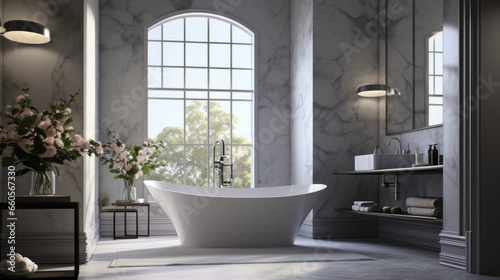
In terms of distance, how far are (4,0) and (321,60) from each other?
10.4ft

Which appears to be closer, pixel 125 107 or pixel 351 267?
pixel 351 267

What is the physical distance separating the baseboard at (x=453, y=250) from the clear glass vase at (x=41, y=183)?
2.58 m

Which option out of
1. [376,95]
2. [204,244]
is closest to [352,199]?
[376,95]

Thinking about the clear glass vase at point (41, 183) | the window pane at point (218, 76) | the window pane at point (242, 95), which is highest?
the window pane at point (218, 76)

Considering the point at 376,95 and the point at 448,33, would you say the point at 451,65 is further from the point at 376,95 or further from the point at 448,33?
the point at 376,95

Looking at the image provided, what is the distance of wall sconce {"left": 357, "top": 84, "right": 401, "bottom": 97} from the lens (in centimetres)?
534

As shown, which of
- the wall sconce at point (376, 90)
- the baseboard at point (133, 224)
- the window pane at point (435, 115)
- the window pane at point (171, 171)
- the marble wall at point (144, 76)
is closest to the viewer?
the window pane at point (435, 115)

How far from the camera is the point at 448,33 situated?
3672 millimetres

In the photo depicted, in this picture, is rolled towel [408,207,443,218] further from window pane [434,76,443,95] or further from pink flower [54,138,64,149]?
pink flower [54,138,64,149]

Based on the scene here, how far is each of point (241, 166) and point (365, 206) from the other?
6.47 m

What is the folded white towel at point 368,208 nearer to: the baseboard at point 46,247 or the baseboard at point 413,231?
the baseboard at point 413,231

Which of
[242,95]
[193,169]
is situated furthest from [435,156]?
[193,169]

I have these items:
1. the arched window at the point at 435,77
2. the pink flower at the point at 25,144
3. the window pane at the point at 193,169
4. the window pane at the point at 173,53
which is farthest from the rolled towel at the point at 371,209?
the window pane at the point at 173,53

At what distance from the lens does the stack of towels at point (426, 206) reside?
3.95 meters
